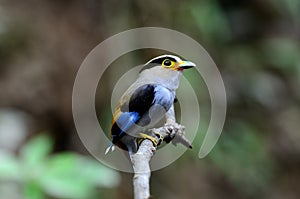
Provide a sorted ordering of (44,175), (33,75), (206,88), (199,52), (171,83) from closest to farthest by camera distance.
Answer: (171,83) < (44,175) < (199,52) < (206,88) < (33,75)

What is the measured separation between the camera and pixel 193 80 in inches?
124

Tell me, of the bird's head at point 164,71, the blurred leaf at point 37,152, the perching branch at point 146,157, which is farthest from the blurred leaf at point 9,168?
the bird's head at point 164,71

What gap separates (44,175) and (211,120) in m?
1.74

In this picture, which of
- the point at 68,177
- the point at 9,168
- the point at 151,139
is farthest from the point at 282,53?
the point at 151,139

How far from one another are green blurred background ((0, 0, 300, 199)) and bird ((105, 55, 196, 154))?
2083 mm

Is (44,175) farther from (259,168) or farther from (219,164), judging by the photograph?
(259,168)

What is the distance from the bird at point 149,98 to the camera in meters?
0.86

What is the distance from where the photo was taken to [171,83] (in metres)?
0.88

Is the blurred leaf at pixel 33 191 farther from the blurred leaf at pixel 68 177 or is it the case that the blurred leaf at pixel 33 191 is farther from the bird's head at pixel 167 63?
the bird's head at pixel 167 63

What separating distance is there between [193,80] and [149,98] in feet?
7.56

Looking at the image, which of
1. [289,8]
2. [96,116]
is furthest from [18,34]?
[289,8]

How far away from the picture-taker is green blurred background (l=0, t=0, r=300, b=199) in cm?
344

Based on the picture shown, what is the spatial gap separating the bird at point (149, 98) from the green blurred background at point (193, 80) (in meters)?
2.08

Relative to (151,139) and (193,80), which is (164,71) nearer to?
(151,139)
